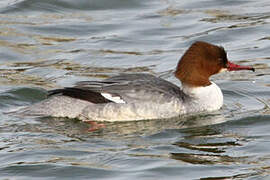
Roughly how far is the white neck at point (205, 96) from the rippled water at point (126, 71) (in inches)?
5.7

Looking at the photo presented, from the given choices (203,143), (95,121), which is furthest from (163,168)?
(95,121)

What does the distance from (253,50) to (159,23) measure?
245cm

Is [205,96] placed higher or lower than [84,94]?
lower

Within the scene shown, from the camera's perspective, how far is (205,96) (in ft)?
34.5

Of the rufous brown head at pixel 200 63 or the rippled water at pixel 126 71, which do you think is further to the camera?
the rufous brown head at pixel 200 63

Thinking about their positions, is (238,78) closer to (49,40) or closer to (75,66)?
(75,66)

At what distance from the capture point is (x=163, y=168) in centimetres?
823

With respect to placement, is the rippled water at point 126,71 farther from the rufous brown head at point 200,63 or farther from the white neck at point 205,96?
the rufous brown head at point 200,63

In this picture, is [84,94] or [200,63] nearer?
[84,94]

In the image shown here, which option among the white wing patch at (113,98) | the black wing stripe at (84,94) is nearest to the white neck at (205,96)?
the white wing patch at (113,98)

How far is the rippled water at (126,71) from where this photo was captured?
8398 millimetres

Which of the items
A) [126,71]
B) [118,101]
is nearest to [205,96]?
[118,101]

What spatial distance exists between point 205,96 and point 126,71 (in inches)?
86.3

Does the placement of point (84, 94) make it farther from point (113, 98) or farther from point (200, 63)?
point (200, 63)
